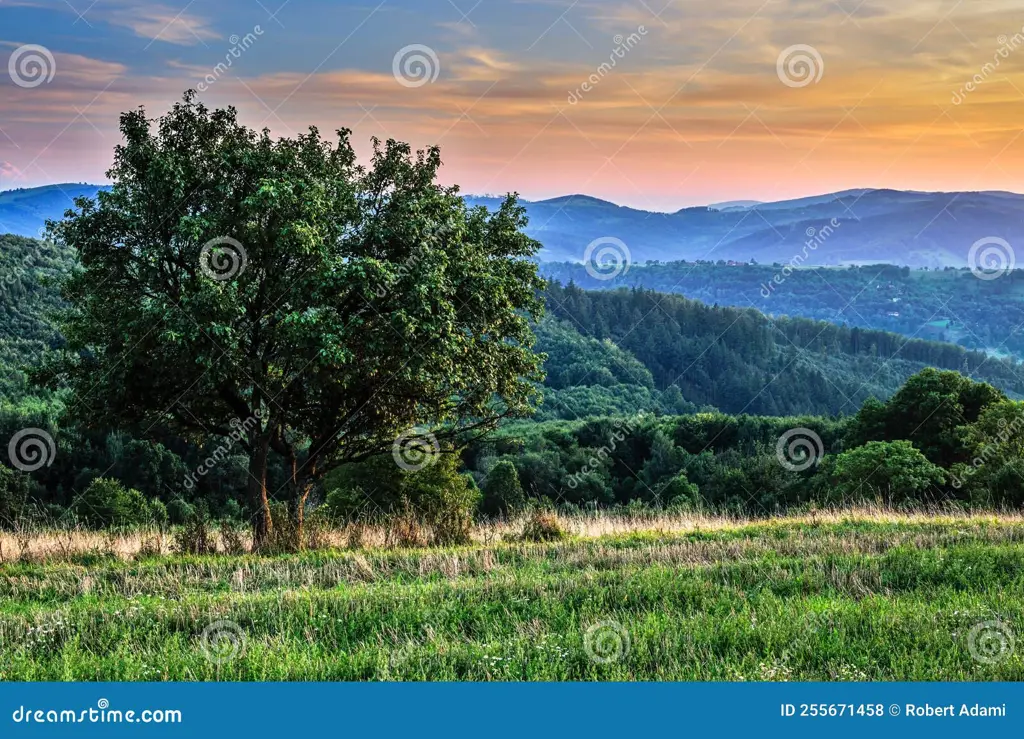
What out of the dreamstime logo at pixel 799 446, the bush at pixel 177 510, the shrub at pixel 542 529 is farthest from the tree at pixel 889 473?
the bush at pixel 177 510

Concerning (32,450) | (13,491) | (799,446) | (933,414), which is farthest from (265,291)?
(799,446)

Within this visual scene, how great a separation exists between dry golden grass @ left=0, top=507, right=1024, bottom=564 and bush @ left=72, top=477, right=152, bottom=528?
26.2 metres

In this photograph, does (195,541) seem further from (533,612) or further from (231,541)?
(533,612)

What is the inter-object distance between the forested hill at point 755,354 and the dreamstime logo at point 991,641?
428 feet

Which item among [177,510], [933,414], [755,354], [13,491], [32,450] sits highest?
[755,354]

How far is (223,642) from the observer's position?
8156mm

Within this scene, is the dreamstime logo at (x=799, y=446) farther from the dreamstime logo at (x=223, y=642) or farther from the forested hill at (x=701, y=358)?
the dreamstime logo at (x=223, y=642)

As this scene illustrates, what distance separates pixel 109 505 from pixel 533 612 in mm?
38434

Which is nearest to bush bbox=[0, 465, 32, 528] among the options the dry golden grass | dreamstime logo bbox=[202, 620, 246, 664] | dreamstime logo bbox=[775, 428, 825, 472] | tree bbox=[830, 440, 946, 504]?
the dry golden grass

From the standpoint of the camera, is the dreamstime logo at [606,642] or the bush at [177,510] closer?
the dreamstime logo at [606,642]

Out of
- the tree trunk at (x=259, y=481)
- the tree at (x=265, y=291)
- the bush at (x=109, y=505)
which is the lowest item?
the bush at (x=109, y=505)

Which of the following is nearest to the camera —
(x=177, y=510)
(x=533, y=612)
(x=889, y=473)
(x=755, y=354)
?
(x=533, y=612)

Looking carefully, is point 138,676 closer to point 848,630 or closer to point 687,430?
point 848,630

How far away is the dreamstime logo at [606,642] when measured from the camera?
736cm
